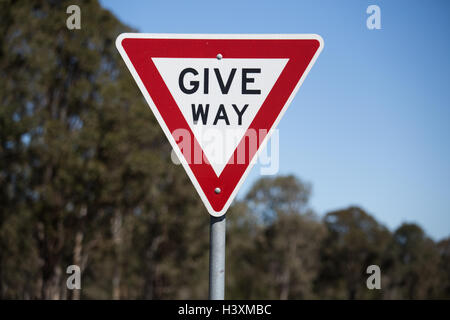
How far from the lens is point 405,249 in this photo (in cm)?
5462

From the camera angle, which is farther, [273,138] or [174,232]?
[174,232]

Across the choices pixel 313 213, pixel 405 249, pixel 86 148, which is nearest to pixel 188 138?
pixel 86 148

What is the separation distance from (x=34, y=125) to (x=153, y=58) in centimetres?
2088

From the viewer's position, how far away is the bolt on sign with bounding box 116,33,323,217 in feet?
7.59

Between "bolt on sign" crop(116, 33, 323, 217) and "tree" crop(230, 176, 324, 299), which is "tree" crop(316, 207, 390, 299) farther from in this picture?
"bolt on sign" crop(116, 33, 323, 217)

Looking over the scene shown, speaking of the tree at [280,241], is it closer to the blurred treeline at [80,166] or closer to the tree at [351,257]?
the tree at [351,257]

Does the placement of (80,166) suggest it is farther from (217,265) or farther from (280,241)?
(280,241)

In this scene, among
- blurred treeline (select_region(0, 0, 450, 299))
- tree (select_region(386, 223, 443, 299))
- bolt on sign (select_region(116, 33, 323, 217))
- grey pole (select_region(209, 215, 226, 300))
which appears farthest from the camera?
tree (select_region(386, 223, 443, 299))

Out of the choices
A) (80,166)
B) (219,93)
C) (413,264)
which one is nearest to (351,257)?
(413,264)

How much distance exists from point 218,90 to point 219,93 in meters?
0.02

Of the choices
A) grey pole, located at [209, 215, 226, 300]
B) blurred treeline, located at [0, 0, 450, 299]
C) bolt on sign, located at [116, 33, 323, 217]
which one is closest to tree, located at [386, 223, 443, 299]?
blurred treeline, located at [0, 0, 450, 299]

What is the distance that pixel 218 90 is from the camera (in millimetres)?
2346

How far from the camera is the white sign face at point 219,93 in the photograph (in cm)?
233
